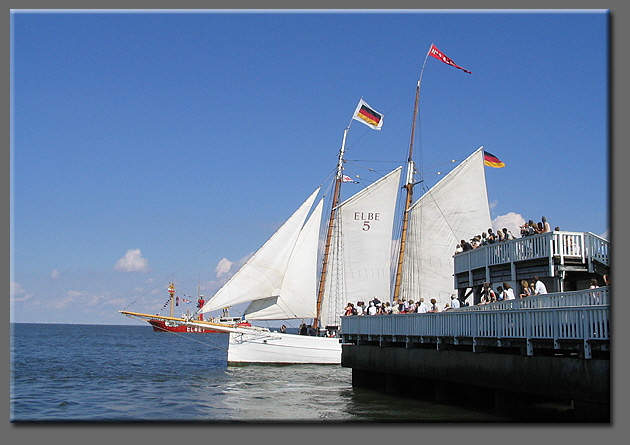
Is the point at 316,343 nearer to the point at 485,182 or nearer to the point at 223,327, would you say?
the point at 223,327

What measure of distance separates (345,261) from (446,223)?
28.6ft

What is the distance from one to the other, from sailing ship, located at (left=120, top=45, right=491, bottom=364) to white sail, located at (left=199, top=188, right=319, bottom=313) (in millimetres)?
65

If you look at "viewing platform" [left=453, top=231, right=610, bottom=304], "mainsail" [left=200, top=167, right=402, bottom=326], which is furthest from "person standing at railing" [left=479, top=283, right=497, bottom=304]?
"mainsail" [left=200, top=167, right=402, bottom=326]

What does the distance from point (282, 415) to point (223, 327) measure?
27456 mm

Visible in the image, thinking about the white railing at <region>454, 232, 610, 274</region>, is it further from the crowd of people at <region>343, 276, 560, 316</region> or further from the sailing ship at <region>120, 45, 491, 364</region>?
the sailing ship at <region>120, 45, 491, 364</region>

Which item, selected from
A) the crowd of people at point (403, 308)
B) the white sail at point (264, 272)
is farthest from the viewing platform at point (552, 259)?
the white sail at point (264, 272)

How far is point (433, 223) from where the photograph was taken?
47.3m

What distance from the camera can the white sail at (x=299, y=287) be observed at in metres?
49.2

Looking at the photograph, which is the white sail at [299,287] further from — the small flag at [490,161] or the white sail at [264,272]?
the small flag at [490,161]

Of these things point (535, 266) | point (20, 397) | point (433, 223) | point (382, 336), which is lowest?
point (20, 397)

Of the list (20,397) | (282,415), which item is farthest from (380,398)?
(20,397)

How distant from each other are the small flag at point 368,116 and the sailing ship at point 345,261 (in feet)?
0.23

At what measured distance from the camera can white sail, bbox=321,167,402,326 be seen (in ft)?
169

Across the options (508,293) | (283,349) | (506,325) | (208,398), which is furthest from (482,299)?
(283,349)
